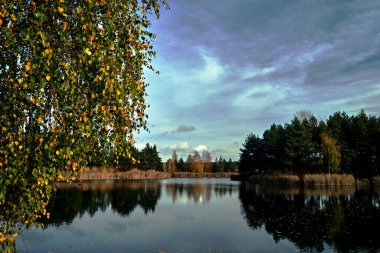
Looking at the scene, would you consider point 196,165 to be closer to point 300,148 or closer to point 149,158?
point 149,158

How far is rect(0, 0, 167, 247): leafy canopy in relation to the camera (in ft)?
22.2

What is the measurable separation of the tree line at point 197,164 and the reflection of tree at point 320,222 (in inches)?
5232

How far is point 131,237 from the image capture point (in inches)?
952

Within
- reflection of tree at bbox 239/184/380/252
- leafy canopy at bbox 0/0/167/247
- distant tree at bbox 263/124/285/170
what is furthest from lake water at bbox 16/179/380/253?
distant tree at bbox 263/124/285/170

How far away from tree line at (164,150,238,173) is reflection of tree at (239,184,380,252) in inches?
5232

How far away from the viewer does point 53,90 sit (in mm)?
7234

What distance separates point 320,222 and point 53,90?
92.3ft

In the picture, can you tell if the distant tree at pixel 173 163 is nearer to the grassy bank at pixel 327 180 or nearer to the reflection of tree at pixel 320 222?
the grassy bank at pixel 327 180

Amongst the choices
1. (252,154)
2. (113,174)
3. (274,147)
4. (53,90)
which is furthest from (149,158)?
(53,90)

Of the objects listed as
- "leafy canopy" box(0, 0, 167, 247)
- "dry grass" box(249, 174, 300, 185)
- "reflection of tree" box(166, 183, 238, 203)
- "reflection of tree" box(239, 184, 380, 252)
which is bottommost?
"reflection of tree" box(166, 183, 238, 203)

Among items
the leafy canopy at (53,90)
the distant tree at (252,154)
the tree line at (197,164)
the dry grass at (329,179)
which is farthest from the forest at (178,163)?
the leafy canopy at (53,90)

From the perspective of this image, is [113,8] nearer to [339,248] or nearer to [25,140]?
[25,140]

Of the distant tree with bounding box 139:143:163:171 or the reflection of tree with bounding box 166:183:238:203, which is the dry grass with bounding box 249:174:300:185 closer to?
the reflection of tree with bounding box 166:183:238:203

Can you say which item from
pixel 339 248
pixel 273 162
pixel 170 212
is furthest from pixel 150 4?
pixel 273 162
